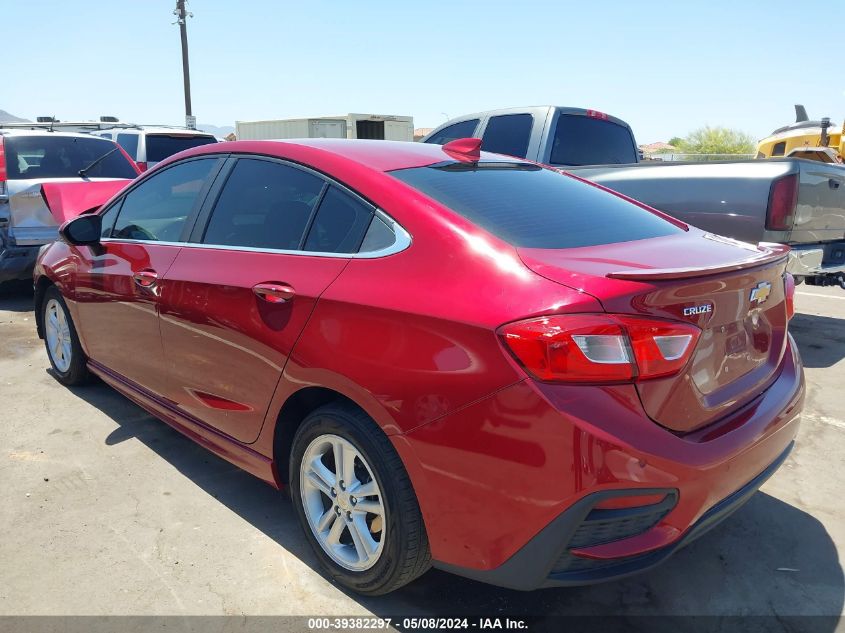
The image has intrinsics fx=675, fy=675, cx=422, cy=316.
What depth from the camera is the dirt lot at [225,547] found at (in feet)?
7.99

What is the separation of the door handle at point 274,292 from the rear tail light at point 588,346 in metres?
0.94

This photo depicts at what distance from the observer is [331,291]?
7.70 ft

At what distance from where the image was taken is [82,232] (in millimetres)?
3770

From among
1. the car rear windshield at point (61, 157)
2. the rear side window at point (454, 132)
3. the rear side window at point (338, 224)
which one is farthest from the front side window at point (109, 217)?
the rear side window at point (454, 132)

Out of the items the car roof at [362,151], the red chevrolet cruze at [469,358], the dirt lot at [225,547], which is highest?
the car roof at [362,151]

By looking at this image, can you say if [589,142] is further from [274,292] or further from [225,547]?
[225,547]

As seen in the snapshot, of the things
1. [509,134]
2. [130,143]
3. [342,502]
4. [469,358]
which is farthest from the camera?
[130,143]

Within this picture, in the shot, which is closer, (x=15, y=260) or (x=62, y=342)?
(x=62, y=342)

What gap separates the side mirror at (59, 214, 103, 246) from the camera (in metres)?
3.77

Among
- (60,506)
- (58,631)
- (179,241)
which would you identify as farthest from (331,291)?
(60,506)

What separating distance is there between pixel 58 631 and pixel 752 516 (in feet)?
9.19

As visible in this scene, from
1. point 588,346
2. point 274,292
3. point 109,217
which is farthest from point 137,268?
point 588,346

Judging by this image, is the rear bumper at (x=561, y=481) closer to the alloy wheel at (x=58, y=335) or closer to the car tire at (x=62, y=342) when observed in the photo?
the car tire at (x=62, y=342)

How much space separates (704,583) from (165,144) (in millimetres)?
11074
